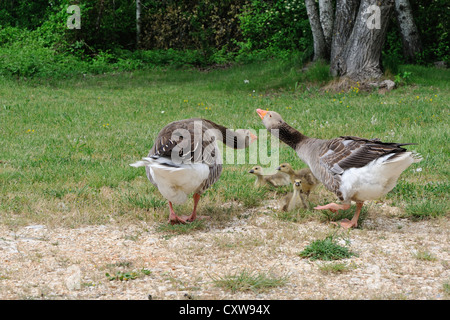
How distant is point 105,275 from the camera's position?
4.38 m

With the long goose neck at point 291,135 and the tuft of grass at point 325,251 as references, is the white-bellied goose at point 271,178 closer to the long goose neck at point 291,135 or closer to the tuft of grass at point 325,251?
the long goose neck at point 291,135

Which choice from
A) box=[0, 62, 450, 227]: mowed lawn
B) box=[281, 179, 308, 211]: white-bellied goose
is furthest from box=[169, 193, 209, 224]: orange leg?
box=[281, 179, 308, 211]: white-bellied goose

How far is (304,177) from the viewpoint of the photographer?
6652 millimetres

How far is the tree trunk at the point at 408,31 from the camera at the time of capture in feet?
54.7

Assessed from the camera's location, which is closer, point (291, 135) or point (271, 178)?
point (291, 135)

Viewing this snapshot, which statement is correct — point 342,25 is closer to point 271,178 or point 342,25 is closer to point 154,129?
point 154,129

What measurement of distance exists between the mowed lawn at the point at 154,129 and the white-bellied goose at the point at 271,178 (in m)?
0.19

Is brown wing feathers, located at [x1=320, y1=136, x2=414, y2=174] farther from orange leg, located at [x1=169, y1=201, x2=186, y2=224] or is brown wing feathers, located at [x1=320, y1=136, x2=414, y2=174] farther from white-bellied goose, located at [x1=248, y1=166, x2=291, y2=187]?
orange leg, located at [x1=169, y1=201, x2=186, y2=224]

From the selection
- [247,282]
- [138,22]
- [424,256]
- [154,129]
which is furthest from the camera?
[138,22]

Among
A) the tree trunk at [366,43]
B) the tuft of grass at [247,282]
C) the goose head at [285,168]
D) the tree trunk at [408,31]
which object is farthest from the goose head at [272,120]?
the tree trunk at [408,31]

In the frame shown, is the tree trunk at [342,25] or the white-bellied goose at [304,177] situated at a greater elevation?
the tree trunk at [342,25]

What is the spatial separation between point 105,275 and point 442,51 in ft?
56.0

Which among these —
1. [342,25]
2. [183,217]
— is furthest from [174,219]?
[342,25]

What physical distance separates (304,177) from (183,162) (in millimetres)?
2184
